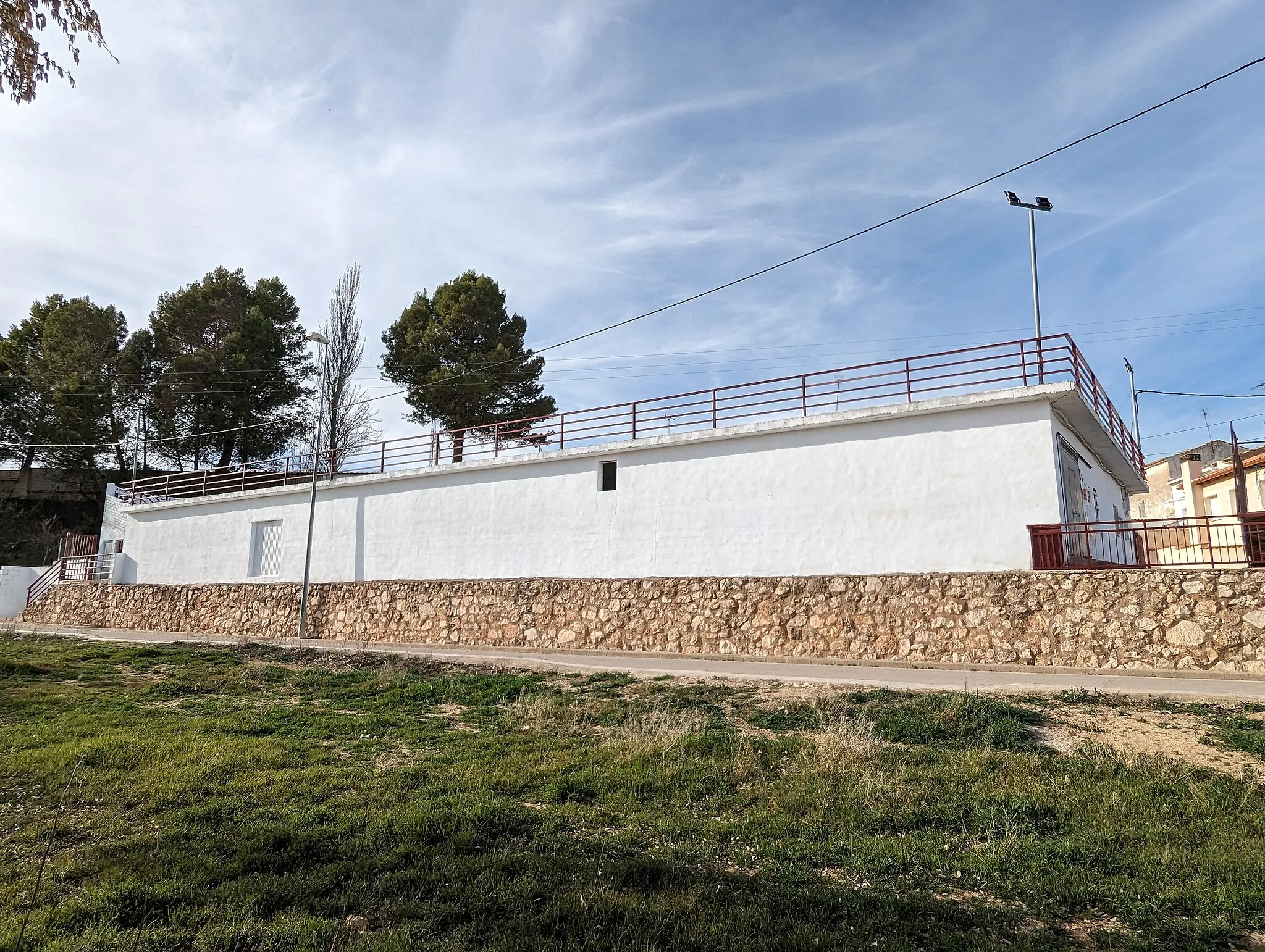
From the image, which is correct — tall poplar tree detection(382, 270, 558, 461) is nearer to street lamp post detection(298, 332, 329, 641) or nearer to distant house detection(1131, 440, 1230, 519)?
street lamp post detection(298, 332, 329, 641)

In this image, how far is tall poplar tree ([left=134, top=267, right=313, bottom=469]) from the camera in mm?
35219

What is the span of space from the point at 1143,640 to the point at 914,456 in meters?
5.18

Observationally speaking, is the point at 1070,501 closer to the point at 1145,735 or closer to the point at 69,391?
the point at 1145,735

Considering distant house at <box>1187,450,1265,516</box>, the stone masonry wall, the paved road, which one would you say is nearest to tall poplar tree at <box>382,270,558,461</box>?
the stone masonry wall

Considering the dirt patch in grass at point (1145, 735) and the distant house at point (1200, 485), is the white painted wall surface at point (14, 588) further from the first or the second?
the distant house at point (1200, 485)

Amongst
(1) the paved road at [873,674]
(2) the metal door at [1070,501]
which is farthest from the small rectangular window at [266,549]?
(2) the metal door at [1070,501]

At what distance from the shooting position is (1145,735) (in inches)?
319

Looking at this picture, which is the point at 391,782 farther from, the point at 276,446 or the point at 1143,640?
the point at 276,446

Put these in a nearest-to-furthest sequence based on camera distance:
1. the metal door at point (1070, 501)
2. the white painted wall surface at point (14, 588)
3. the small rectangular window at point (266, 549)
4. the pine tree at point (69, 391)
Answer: the metal door at point (1070, 501), the small rectangular window at point (266, 549), the white painted wall surface at point (14, 588), the pine tree at point (69, 391)

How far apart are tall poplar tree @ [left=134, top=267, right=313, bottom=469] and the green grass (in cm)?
2922

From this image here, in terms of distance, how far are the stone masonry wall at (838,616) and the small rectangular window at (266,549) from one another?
0.89 metres

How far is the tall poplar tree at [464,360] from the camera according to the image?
3203 centimetres

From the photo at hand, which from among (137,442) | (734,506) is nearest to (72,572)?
(137,442)

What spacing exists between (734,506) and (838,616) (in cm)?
348
